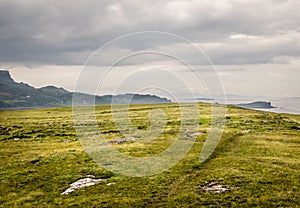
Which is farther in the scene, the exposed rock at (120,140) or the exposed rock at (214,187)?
the exposed rock at (120,140)

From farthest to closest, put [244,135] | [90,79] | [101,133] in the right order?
[101,133] < [244,135] < [90,79]

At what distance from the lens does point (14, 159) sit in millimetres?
49594

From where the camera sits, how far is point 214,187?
3125cm

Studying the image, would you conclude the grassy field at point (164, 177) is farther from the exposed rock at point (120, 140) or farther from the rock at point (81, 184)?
the exposed rock at point (120, 140)

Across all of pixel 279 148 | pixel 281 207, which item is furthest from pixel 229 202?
pixel 279 148

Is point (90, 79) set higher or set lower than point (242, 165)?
higher

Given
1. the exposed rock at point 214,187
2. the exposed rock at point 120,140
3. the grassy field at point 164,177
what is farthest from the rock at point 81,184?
the exposed rock at point 120,140

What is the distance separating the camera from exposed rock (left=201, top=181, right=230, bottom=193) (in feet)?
99.6

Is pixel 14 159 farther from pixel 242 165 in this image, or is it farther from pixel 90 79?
pixel 242 165

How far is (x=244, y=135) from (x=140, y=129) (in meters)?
28.9

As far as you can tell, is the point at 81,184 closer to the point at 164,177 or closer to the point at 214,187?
the point at 164,177

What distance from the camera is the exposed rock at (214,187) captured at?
30359 millimetres

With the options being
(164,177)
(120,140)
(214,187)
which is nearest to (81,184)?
(164,177)

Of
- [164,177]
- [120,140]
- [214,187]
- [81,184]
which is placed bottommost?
[81,184]
